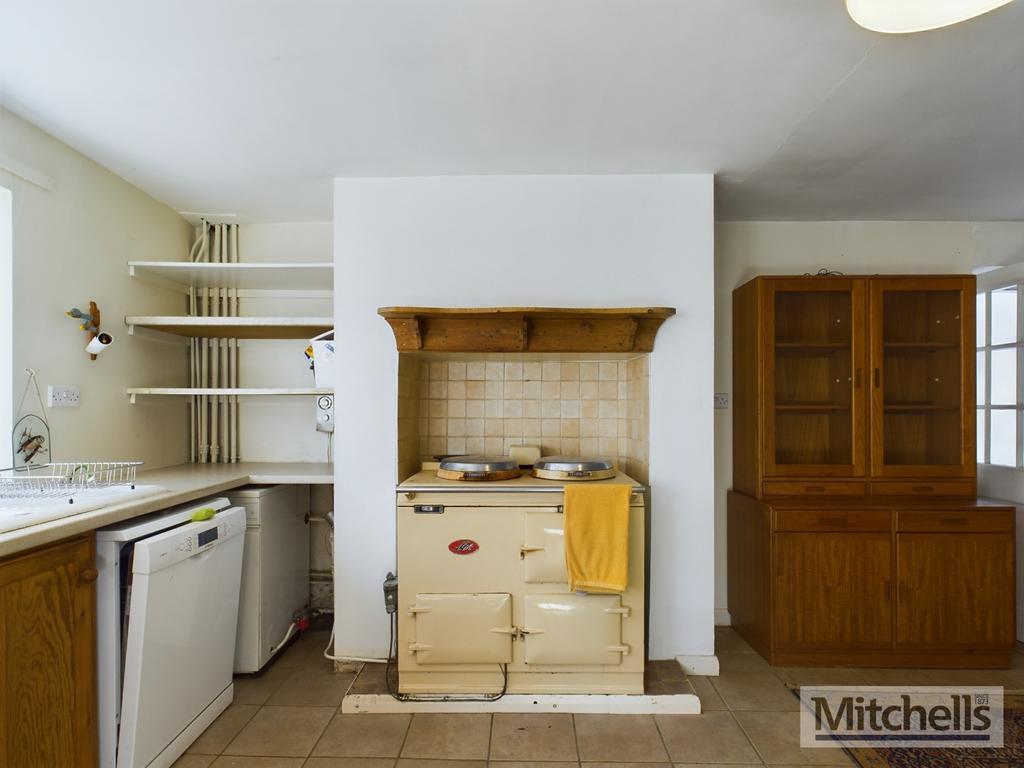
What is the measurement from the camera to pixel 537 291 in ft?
8.39

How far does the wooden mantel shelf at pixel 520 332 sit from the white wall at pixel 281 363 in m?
0.98

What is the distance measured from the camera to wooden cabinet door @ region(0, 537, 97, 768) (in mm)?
1418

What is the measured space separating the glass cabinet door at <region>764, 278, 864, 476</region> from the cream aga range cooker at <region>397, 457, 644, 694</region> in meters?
0.99

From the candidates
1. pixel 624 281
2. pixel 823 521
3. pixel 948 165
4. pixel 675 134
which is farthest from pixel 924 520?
pixel 675 134

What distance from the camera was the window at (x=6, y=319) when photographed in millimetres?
2053

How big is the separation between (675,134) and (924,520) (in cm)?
208

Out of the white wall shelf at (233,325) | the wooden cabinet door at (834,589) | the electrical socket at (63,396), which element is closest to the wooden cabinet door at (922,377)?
the wooden cabinet door at (834,589)

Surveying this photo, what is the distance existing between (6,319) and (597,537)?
2.37 m

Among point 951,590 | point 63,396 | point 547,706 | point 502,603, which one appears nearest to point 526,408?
point 502,603

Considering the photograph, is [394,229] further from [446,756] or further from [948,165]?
[948,165]

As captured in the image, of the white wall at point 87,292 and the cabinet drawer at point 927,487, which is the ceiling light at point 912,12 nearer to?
the cabinet drawer at point 927,487

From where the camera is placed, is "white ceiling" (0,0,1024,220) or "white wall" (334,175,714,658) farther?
"white wall" (334,175,714,658)

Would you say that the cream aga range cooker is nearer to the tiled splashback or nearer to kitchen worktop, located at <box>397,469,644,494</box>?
kitchen worktop, located at <box>397,469,644,494</box>

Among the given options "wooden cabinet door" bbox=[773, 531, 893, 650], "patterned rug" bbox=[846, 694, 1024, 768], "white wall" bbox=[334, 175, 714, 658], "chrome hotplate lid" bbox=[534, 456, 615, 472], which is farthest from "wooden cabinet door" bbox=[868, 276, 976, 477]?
"chrome hotplate lid" bbox=[534, 456, 615, 472]
